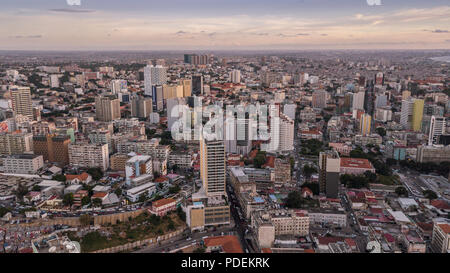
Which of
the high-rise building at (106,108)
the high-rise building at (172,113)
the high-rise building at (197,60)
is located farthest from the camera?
the high-rise building at (197,60)

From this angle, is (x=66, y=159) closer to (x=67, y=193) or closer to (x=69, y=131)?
(x=69, y=131)

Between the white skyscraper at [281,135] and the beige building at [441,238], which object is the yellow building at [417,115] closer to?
the white skyscraper at [281,135]

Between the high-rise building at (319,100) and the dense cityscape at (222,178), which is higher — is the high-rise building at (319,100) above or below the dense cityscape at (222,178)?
above

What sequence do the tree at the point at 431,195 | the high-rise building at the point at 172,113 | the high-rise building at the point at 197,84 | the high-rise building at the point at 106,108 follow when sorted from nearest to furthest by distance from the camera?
the tree at the point at 431,195 → the high-rise building at the point at 172,113 → the high-rise building at the point at 106,108 → the high-rise building at the point at 197,84

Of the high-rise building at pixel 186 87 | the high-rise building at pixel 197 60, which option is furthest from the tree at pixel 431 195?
the high-rise building at pixel 197 60

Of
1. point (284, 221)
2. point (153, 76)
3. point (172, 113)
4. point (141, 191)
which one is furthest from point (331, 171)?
point (153, 76)

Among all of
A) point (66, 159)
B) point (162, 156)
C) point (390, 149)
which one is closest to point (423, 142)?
point (390, 149)
